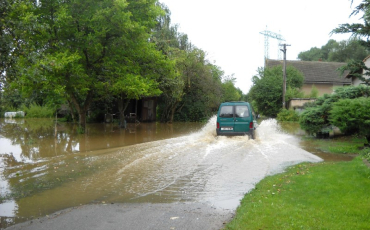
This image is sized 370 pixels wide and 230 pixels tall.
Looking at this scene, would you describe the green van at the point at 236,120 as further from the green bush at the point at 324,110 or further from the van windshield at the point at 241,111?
the green bush at the point at 324,110

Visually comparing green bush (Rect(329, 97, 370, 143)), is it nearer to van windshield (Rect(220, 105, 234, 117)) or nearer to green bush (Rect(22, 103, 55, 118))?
van windshield (Rect(220, 105, 234, 117))

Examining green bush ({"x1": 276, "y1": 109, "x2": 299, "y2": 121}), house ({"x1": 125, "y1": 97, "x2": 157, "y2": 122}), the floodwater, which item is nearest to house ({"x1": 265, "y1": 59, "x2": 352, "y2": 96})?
green bush ({"x1": 276, "y1": 109, "x2": 299, "y2": 121})

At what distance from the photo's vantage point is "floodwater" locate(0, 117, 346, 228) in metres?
7.05

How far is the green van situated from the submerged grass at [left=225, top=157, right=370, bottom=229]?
25.5 feet

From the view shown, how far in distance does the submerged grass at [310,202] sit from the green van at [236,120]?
7.76 m

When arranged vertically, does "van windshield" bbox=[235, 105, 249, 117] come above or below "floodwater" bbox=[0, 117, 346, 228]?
above

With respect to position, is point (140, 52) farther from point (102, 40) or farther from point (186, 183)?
point (186, 183)

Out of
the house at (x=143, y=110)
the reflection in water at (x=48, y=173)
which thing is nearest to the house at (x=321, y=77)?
the house at (x=143, y=110)

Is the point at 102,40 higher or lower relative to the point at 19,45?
higher

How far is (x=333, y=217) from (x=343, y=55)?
2912 inches

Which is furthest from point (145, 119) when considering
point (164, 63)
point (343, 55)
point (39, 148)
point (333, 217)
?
point (343, 55)

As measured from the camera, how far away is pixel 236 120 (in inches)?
640

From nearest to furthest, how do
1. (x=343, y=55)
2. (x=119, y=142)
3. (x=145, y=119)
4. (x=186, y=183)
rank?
(x=186, y=183), (x=119, y=142), (x=145, y=119), (x=343, y=55)

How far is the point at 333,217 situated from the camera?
16.2ft
